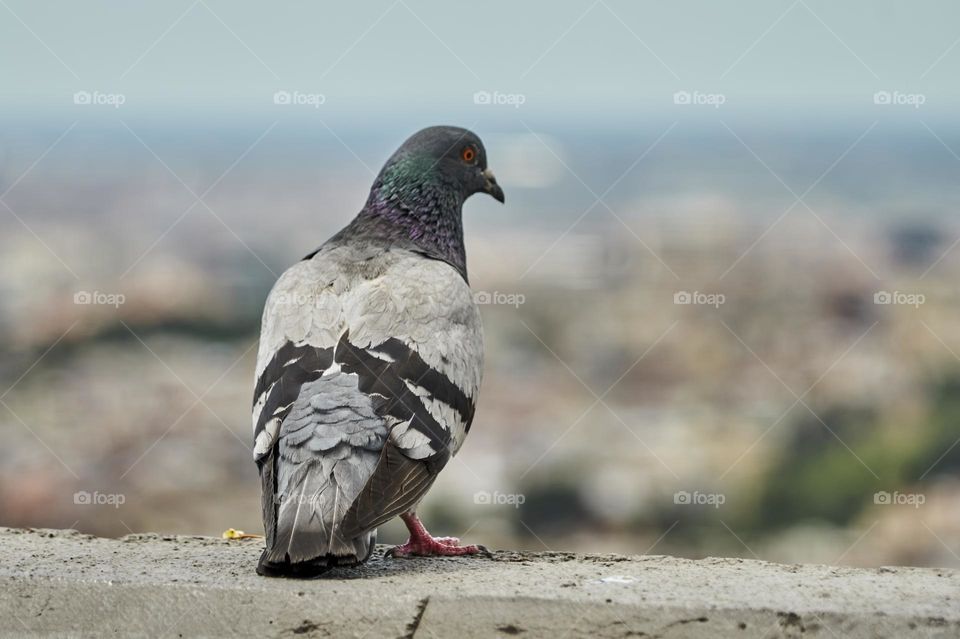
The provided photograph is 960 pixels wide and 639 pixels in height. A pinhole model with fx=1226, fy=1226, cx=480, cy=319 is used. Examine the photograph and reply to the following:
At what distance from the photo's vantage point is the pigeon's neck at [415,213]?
22.2 ft

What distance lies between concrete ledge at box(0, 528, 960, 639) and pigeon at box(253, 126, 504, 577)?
0.73 ft

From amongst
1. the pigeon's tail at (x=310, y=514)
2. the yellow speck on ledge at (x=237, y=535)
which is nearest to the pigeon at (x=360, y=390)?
the pigeon's tail at (x=310, y=514)

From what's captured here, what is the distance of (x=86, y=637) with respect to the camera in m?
4.87

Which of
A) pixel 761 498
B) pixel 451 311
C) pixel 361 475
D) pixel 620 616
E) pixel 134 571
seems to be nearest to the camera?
pixel 620 616

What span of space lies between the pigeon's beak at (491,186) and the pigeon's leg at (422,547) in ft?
7.66

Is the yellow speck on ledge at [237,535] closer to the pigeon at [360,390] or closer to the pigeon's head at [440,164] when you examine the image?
the pigeon at [360,390]

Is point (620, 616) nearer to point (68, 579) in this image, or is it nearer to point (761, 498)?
point (68, 579)

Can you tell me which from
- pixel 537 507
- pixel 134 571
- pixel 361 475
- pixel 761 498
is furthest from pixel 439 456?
pixel 761 498

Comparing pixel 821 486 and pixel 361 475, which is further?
pixel 821 486

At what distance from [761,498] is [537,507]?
2.34 m

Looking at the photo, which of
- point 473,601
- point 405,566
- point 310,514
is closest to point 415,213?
point 405,566

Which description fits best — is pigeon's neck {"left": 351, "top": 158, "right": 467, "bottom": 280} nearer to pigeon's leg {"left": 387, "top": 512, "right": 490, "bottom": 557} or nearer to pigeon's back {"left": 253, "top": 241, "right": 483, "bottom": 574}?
pigeon's back {"left": 253, "top": 241, "right": 483, "bottom": 574}

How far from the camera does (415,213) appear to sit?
6.81 metres

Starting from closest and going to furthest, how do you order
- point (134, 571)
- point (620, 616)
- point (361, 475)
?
point (620, 616), point (361, 475), point (134, 571)
